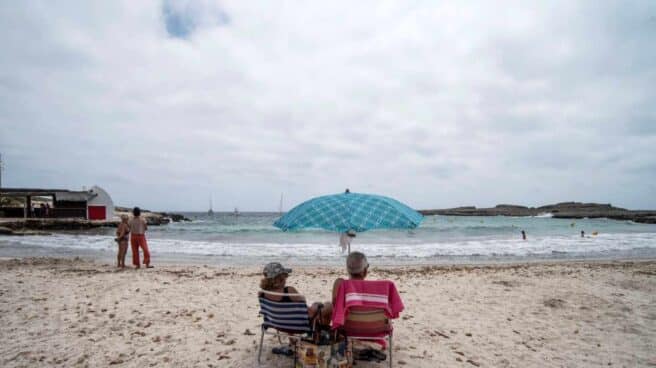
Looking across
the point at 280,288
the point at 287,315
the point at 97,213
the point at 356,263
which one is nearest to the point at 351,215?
Result: the point at 356,263

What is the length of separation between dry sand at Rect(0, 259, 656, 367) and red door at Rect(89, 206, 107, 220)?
34125 mm

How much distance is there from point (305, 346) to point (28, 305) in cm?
553

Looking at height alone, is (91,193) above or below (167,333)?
above

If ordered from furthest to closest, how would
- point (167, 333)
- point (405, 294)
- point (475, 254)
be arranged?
point (475, 254) → point (405, 294) → point (167, 333)

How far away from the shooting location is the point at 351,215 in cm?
423

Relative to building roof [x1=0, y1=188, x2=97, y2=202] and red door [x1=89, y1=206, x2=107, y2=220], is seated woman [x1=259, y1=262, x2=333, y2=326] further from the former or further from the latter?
red door [x1=89, y1=206, x2=107, y2=220]

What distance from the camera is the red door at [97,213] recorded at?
39.0m

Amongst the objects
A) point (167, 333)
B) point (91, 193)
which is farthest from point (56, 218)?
point (167, 333)

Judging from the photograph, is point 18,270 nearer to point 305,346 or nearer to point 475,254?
point 305,346

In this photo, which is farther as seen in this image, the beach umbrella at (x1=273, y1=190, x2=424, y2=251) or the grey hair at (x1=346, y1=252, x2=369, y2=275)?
the beach umbrella at (x1=273, y1=190, x2=424, y2=251)

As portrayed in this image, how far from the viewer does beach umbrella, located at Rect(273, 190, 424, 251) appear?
4183 mm

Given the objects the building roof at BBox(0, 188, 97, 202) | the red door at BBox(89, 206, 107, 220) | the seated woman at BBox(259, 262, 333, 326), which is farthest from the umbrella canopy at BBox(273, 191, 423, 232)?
the red door at BBox(89, 206, 107, 220)

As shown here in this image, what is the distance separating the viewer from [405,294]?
311 inches

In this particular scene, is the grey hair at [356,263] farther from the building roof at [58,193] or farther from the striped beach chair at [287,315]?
the building roof at [58,193]
